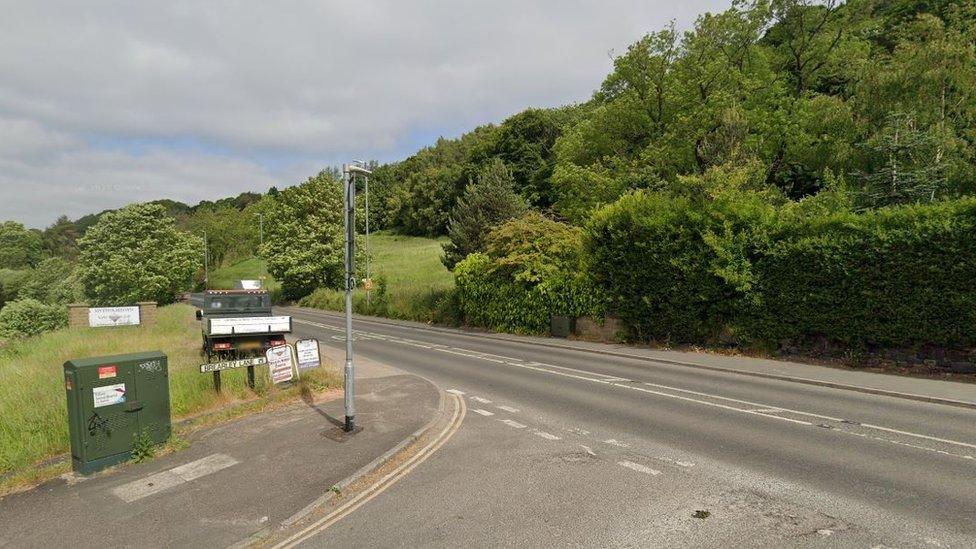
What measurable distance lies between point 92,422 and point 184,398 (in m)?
3.10

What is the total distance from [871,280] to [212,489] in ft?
51.3

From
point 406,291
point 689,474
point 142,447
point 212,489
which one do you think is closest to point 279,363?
point 142,447

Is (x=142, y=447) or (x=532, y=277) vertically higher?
(x=532, y=277)

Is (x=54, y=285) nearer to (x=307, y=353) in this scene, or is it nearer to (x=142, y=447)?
(x=307, y=353)

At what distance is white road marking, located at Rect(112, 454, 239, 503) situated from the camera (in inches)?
244

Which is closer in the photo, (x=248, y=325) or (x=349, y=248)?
(x=349, y=248)

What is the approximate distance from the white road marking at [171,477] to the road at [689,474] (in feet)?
8.01

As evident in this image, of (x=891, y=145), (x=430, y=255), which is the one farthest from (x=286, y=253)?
(x=891, y=145)

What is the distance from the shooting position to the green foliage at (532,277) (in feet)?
75.0

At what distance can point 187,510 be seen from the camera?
573 centimetres

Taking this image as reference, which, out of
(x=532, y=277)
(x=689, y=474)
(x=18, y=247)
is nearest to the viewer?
(x=689, y=474)

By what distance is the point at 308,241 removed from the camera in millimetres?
52531

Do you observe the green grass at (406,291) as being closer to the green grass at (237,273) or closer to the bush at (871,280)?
the green grass at (237,273)

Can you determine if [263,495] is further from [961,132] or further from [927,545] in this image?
[961,132]
